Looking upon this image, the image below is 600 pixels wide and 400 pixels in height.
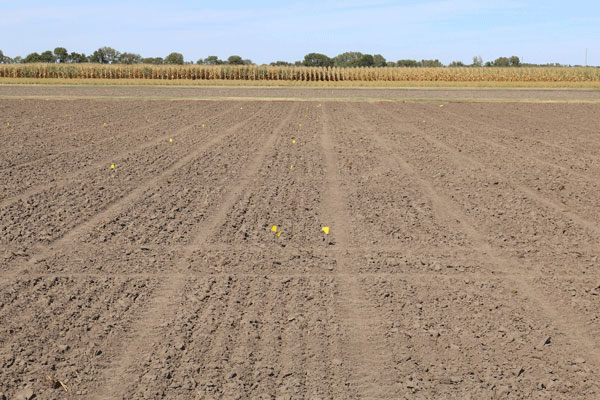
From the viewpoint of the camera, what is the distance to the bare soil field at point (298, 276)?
3.67m

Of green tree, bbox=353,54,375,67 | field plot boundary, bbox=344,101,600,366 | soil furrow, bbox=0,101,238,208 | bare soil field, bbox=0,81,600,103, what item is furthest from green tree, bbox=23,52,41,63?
field plot boundary, bbox=344,101,600,366

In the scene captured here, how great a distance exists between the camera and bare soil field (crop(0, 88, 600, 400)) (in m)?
3.67

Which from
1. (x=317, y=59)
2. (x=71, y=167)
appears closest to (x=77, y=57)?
(x=317, y=59)

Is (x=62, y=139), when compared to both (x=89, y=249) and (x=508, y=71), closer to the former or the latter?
→ (x=89, y=249)

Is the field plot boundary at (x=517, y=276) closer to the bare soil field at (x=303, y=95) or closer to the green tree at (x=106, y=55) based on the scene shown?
the bare soil field at (x=303, y=95)

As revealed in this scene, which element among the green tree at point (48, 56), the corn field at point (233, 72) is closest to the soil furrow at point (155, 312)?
the corn field at point (233, 72)

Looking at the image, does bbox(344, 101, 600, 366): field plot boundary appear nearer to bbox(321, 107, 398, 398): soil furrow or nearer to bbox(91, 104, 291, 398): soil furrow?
bbox(321, 107, 398, 398): soil furrow

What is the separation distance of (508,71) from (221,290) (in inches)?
2518

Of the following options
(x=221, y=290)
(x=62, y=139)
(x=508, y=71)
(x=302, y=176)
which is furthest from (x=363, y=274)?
(x=508, y=71)

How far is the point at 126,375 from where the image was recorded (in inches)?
144

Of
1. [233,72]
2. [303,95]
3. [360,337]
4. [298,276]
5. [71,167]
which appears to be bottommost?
[360,337]

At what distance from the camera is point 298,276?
5.35 m

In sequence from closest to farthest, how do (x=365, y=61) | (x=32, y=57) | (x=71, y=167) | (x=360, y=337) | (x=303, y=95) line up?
1. (x=360, y=337)
2. (x=71, y=167)
3. (x=303, y=95)
4. (x=32, y=57)
5. (x=365, y=61)

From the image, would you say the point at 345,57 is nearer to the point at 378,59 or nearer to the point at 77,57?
the point at 378,59
